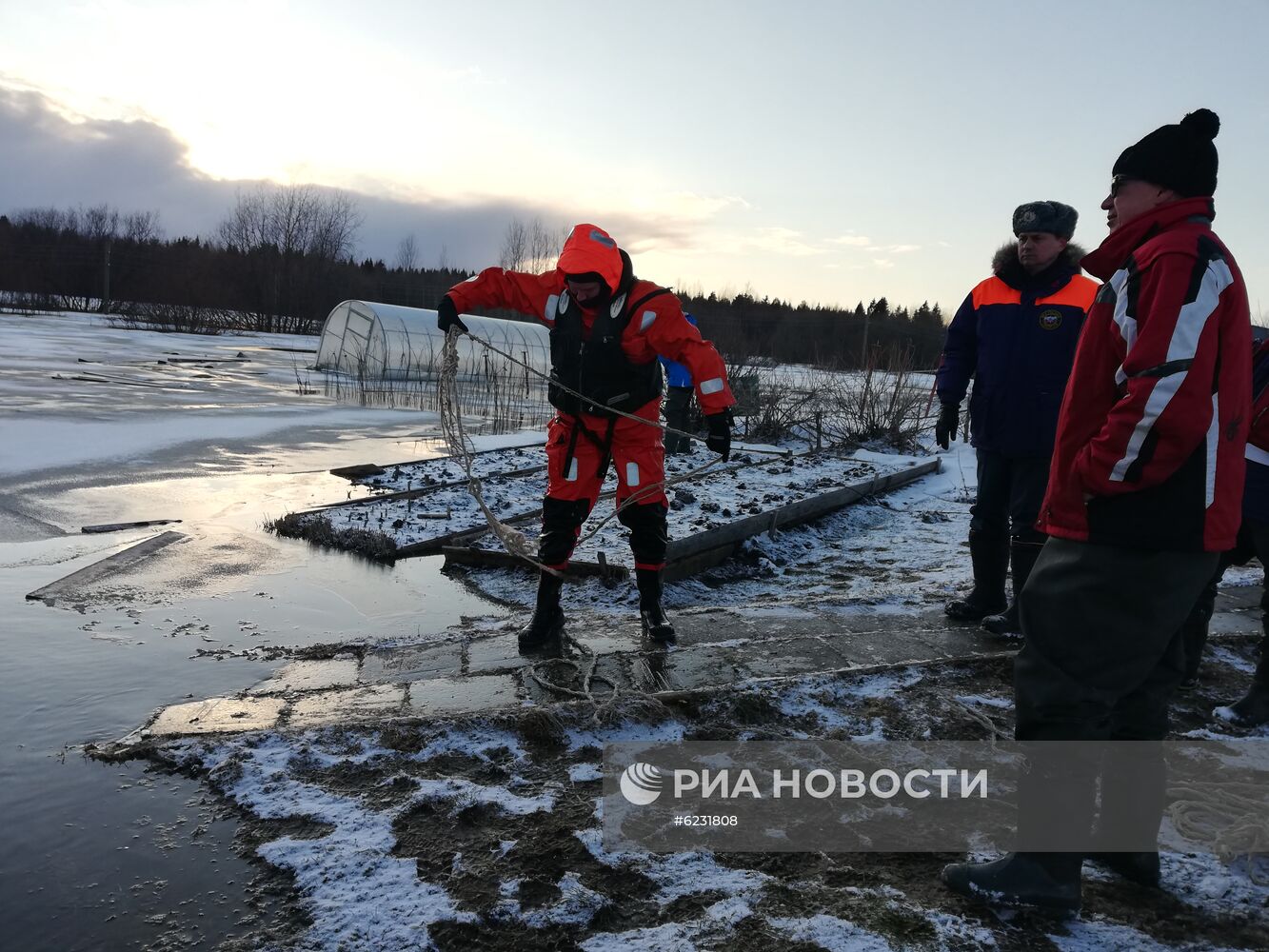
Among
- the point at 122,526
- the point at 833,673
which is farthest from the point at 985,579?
the point at 122,526

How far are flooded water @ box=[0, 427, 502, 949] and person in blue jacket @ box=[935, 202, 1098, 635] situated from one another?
2751 millimetres

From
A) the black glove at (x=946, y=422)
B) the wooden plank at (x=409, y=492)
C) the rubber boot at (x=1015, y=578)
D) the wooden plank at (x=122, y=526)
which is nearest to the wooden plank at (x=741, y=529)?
the black glove at (x=946, y=422)

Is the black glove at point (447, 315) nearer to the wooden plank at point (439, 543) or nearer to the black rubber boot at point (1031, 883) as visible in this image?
the wooden plank at point (439, 543)

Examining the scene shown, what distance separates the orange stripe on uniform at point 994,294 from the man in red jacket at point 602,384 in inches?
52.0

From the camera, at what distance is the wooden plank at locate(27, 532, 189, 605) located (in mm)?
4320

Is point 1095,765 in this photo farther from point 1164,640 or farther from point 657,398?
point 657,398

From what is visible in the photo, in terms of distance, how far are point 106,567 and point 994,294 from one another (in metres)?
5.05

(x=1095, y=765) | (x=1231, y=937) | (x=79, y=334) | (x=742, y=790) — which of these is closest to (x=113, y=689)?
(x=742, y=790)

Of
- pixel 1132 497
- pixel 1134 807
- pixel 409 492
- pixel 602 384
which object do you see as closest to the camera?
pixel 1132 497

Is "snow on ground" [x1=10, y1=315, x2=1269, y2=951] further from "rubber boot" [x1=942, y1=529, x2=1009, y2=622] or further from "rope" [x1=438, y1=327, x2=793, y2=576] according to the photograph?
"rope" [x1=438, y1=327, x2=793, y2=576]

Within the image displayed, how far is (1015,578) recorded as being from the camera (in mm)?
3896

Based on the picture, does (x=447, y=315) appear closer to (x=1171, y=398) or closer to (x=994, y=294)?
(x=994, y=294)

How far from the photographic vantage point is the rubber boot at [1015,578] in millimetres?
3824

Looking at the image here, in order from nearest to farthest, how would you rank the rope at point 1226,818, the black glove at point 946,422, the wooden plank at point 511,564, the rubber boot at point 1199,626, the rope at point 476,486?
the rope at point 1226,818
the rubber boot at point 1199,626
the rope at point 476,486
the black glove at point 946,422
the wooden plank at point 511,564
